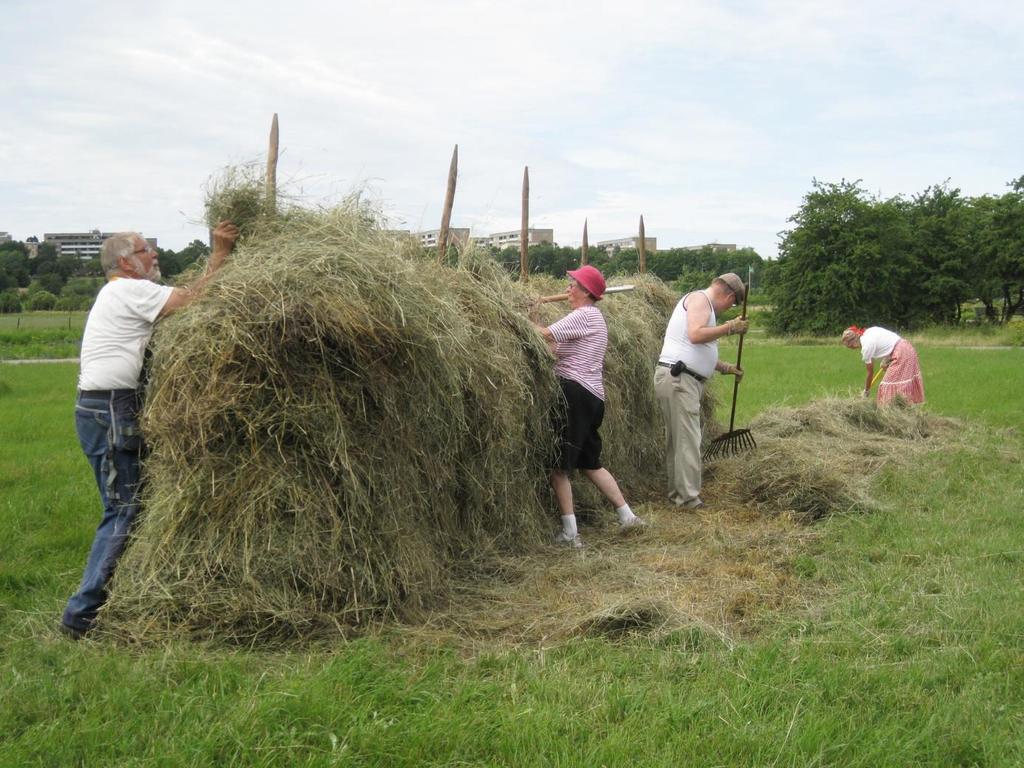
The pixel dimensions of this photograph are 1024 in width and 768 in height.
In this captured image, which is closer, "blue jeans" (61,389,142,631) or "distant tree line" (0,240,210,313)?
"blue jeans" (61,389,142,631)

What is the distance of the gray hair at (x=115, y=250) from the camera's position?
4.87 meters

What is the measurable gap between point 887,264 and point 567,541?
45936 millimetres

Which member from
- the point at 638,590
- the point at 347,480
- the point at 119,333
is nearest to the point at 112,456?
the point at 119,333

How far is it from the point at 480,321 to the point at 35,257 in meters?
33.4

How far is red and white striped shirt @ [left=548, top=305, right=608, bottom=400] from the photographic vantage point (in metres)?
6.81

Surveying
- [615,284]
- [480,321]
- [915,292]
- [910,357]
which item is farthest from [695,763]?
[915,292]

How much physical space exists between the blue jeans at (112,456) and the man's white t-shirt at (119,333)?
0.08 m

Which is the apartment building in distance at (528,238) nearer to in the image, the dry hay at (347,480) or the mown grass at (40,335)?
the dry hay at (347,480)

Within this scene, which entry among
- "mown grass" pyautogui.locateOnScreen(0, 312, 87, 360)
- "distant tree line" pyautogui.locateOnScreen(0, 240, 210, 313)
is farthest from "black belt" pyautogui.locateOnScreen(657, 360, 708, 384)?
"mown grass" pyautogui.locateOnScreen(0, 312, 87, 360)

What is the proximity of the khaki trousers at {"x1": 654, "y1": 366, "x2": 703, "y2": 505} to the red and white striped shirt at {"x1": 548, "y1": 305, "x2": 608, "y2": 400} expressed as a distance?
4.01 ft

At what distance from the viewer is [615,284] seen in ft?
33.2

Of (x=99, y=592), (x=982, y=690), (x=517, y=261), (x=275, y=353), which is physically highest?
(x=517, y=261)

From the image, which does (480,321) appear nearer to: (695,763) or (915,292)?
(695,763)

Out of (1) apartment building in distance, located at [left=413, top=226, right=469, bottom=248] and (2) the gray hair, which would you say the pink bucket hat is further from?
(2) the gray hair
